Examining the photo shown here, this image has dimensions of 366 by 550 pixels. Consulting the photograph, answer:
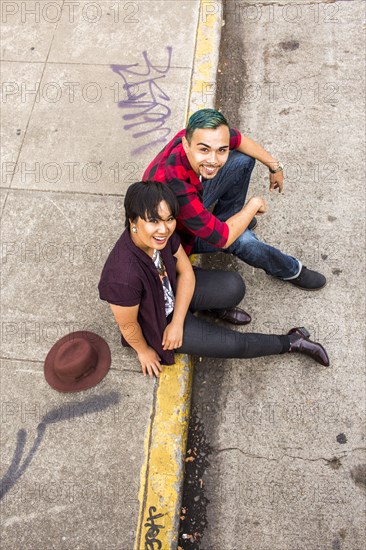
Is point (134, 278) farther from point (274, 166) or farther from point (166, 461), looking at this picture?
point (274, 166)

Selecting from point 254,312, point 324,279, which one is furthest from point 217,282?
point 324,279

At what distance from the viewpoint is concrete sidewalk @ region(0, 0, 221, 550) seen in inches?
114

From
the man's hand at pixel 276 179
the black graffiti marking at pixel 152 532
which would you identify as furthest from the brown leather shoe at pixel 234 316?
the black graffiti marking at pixel 152 532

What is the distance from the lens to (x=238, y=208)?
3.60 meters

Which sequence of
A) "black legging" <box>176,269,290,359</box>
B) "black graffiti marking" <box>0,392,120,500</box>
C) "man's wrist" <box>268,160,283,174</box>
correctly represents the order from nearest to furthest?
1. "black graffiti marking" <box>0,392,120,500</box>
2. "black legging" <box>176,269,290,359</box>
3. "man's wrist" <box>268,160,283,174</box>

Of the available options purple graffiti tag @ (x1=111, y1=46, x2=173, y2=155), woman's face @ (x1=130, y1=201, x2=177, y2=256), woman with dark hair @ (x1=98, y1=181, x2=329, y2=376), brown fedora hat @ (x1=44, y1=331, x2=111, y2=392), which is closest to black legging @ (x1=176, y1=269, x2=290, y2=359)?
woman with dark hair @ (x1=98, y1=181, x2=329, y2=376)

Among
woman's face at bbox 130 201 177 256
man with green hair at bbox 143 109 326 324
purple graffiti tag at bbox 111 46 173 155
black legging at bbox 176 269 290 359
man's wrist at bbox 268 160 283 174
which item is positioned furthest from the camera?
purple graffiti tag at bbox 111 46 173 155

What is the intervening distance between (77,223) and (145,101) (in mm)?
1463

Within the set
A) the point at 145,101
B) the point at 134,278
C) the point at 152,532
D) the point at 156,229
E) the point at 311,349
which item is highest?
the point at 145,101

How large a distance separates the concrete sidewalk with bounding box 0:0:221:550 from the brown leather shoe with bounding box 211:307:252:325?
529mm

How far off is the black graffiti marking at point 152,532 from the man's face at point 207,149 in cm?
200

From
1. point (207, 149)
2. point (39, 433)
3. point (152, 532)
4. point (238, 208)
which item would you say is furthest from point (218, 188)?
point (152, 532)

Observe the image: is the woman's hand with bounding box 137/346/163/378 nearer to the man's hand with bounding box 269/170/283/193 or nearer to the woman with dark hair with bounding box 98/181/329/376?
the woman with dark hair with bounding box 98/181/329/376

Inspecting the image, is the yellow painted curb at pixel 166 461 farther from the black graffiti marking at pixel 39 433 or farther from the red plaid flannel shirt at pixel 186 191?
the red plaid flannel shirt at pixel 186 191
